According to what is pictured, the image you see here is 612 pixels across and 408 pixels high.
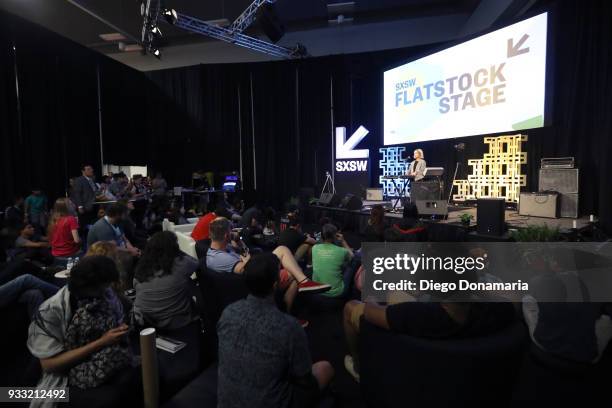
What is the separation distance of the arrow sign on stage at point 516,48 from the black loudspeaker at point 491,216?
2617 millimetres

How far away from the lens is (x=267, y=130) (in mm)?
11414

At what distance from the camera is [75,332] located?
1.56 metres

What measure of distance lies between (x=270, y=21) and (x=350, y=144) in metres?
3.96

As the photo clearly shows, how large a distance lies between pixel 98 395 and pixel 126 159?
1058 cm

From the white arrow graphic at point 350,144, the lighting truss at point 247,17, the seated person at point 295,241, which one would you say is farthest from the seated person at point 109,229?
the white arrow graphic at point 350,144

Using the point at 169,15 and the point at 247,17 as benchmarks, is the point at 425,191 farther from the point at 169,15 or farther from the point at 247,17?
the point at 169,15

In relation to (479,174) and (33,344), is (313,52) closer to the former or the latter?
(479,174)

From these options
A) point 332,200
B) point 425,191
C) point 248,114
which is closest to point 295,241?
point 425,191

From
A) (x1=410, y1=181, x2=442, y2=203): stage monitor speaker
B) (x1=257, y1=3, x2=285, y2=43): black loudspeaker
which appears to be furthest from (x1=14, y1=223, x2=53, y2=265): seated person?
(x1=257, y1=3, x2=285, y2=43): black loudspeaker

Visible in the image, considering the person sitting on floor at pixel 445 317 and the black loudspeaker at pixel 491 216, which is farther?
the black loudspeaker at pixel 491 216

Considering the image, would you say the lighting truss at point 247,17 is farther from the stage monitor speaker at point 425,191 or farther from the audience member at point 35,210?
the audience member at point 35,210

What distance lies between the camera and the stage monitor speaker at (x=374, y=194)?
28.9ft

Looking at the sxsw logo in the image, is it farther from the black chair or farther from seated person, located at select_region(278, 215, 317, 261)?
the black chair

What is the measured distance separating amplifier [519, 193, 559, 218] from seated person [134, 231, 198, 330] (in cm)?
540
